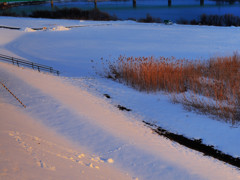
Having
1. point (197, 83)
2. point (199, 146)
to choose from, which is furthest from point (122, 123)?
point (197, 83)

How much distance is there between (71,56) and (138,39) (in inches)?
343

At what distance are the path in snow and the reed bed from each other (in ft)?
8.87

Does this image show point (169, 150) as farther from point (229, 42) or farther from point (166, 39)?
point (166, 39)

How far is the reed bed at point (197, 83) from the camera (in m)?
10.3

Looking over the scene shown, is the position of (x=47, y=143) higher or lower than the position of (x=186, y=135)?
higher

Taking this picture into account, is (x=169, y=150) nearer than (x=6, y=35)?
Yes

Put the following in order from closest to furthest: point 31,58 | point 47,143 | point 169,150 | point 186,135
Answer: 1. point 47,143
2. point 169,150
3. point 186,135
4. point 31,58

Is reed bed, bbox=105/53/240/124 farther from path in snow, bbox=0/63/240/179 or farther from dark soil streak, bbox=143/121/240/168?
path in snow, bbox=0/63/240/179

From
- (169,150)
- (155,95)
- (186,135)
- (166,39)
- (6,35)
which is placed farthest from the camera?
(6,35)

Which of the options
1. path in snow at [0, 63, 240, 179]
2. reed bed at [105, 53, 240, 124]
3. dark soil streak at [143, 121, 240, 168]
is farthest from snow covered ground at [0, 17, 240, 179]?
reed bed at [105, 53, 240, 124]

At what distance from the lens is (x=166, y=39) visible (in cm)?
2873

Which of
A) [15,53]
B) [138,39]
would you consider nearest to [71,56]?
[15,53]

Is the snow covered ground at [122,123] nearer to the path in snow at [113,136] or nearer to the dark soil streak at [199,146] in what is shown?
the path in snow at [113,136]

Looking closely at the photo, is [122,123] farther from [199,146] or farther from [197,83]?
[197,83]
